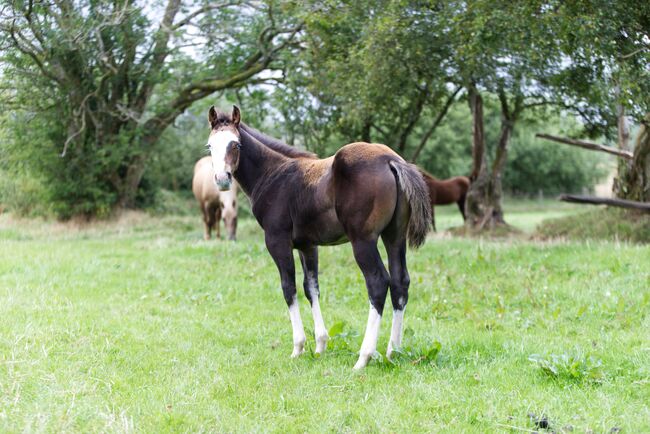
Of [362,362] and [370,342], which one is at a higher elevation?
[370,342]

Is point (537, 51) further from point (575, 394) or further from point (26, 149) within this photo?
point (26, 149)

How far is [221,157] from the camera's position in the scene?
211 inches

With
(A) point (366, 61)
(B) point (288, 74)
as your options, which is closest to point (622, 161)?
(A) point (366, 61)

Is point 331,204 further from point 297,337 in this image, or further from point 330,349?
point 330,349

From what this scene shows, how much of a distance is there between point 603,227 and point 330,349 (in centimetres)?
1001

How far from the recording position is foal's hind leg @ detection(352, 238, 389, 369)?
5066mm

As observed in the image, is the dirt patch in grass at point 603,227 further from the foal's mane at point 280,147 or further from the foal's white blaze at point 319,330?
the foal's white blaze at point 319,330

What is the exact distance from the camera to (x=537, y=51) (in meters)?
10.4

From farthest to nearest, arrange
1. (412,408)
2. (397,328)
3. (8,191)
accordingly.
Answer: (8,191) < (397,328) < (412,408)

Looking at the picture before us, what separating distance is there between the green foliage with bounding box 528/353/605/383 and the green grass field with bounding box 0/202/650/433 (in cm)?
1

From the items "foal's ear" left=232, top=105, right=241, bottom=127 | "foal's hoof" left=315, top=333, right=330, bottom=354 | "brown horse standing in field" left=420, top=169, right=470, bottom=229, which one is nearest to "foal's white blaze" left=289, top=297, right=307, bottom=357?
"foal's hoof" left=315, top=333, right=330, bottom=354

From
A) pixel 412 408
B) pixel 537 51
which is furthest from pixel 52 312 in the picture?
pixel 537 51

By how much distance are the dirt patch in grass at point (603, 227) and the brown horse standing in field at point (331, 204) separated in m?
8.30

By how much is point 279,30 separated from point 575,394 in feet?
46.1
